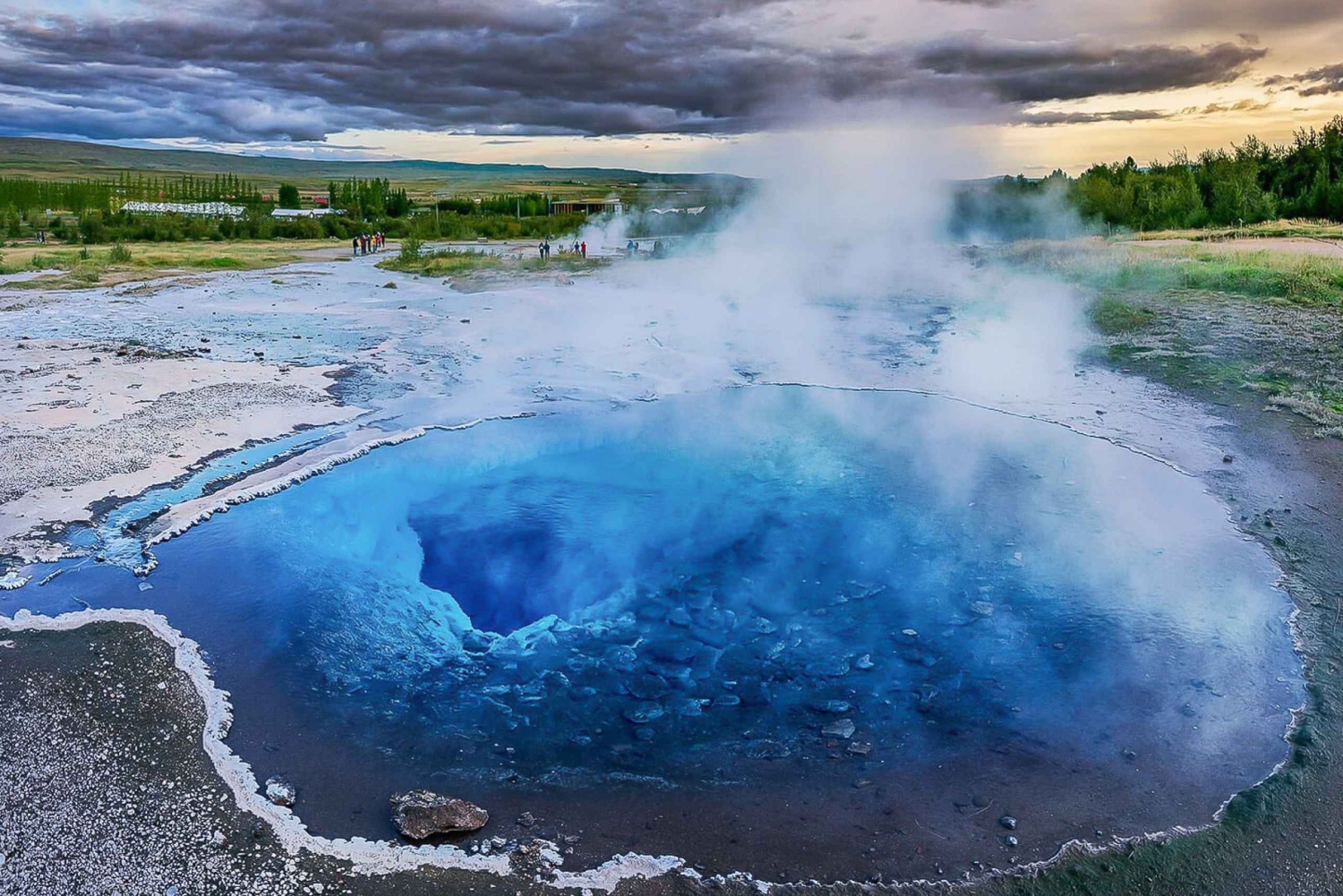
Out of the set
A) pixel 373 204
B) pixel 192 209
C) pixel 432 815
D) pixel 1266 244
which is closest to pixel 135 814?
pixel 432 815

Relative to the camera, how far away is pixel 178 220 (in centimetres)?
4288

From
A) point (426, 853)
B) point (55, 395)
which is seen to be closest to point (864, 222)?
point (55, 395)

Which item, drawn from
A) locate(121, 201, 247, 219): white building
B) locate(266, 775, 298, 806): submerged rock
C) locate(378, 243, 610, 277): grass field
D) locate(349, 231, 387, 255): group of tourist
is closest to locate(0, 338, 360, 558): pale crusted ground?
locate(266, 775, 298, 806): submerged rock

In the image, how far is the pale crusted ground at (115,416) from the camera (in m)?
7.05

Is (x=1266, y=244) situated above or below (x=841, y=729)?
above

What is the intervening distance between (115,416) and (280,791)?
663 centimetres

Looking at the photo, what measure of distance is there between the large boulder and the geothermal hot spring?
76mm

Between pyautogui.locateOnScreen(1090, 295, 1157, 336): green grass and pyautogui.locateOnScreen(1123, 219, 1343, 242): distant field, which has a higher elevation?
pyautogui.locateOnScreen(1123, 219, 1343, 242): distant field

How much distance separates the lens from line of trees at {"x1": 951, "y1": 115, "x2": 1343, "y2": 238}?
29.0m

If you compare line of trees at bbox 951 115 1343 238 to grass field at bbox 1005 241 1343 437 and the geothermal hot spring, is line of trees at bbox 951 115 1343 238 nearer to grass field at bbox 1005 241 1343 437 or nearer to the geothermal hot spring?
grass field at bbox 1005 241 1343 437

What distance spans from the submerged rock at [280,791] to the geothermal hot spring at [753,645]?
74 mm

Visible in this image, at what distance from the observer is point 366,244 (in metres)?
33.9

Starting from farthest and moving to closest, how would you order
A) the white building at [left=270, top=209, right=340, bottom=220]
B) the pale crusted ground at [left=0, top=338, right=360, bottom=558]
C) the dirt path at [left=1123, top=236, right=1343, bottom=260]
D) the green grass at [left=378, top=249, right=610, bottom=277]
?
the white building at [left=270, top=209, right=340, bottom=220]
the green grass at [left=378, top=249, right=610, bottom=277]
the dirt path at [left=1123, top=236, right=1343, bottom=260]
the pale crusted ground at [left=0, top=338, right=360, bottom=558]

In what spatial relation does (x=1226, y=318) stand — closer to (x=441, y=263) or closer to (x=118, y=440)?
(x=118, y=440)
